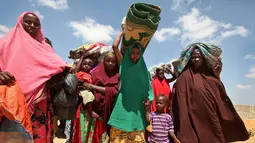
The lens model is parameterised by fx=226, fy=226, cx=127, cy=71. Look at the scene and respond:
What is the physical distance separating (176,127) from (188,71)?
3.36 ft

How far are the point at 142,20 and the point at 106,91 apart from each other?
1146mm

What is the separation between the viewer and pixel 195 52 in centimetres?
397

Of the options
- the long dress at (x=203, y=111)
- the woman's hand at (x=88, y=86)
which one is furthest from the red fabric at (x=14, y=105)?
the long dress at (x=203, y=111)

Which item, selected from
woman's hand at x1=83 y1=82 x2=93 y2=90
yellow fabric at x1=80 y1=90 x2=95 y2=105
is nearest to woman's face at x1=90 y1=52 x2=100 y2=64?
woman's hand at x1=83 y1=82 x2=93 y2=90

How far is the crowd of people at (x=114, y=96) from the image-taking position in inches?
101

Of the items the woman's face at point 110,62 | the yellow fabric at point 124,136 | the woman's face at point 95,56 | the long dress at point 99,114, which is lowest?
the yellow fabric at point 124,136

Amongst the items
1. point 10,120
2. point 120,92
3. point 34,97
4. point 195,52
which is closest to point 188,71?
point 195,52

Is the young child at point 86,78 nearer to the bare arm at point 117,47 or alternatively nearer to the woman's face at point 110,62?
the woman's face at point 110,62

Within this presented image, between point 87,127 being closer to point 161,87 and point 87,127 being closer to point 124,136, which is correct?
point 124,136

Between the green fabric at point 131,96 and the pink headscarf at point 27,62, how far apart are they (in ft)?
2.91

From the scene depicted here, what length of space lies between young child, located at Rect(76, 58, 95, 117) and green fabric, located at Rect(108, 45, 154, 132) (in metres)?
0.40

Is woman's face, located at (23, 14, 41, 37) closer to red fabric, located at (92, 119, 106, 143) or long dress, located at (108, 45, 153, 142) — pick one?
long dress, located at (108, 45, 153, 142)

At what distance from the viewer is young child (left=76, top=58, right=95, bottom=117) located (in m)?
3.24

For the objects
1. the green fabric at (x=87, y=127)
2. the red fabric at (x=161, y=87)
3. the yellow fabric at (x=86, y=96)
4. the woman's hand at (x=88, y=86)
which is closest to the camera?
the yellow fabric at (x=86, y=96)
